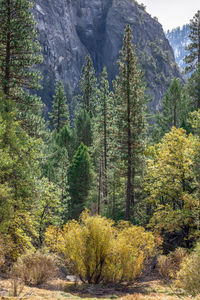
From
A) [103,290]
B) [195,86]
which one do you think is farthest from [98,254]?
[195,86]

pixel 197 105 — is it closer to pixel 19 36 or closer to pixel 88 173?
pixel 88 173

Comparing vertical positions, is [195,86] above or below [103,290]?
above

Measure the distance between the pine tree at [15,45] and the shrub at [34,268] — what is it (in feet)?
33.5

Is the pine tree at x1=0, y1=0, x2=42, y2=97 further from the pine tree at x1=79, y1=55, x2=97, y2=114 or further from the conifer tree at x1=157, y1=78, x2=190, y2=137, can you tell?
the pine tree at x1=79, y1=55, x2=97, y2=114

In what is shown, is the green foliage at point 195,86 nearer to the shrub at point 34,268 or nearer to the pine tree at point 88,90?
the pine tree at point 88,90

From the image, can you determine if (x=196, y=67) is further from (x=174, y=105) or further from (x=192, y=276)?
(x=192, y=276)

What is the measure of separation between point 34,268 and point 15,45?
13345 mm

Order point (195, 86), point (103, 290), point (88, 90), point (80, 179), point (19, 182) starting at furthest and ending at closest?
1. point (88, 90)
2. point (80, 179)
3. point (195, 86)
4. point (19, 182)
5. point (103, 290)

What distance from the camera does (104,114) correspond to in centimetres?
3528

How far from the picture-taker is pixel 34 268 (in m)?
10.9

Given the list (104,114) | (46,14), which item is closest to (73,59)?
(46,14)

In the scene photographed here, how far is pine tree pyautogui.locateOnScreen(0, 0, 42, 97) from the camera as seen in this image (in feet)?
52.3

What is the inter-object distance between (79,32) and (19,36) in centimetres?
12366

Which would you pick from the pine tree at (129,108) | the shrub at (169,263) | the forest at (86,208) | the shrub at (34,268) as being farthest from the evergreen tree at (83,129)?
the shrub at (34,268)
